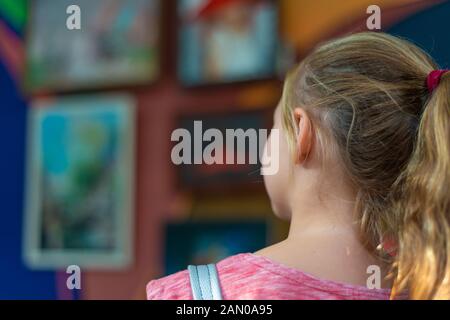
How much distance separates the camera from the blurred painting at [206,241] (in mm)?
2133

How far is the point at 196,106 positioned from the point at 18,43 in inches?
30.4

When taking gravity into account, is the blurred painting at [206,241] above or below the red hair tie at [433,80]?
below

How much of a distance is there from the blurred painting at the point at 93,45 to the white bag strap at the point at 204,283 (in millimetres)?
1467

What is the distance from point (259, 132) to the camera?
209 centimetres

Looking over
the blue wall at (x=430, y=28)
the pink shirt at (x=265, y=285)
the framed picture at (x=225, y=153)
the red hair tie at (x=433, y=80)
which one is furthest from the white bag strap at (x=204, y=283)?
the framed picture at (x=225, y=153)

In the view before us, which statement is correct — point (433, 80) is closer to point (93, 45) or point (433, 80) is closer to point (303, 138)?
point (303, 138)

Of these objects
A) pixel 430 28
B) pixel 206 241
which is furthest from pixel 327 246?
pixel 206 241

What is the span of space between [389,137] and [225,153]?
3.80ft

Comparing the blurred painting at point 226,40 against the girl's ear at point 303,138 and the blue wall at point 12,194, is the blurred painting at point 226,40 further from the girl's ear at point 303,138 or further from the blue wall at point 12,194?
the girl's ear at point 303,138

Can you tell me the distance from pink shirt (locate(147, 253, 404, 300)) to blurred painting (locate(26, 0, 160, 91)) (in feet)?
4.80

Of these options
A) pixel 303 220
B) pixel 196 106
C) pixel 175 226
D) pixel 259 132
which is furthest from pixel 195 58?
pixel 303 220

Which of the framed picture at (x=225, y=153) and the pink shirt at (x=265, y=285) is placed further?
the framed picture at (x=225, y=153)

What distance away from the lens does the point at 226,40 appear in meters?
2.21

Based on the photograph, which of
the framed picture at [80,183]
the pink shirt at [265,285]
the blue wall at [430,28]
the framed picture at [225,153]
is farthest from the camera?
the framed picture at [80,183]
